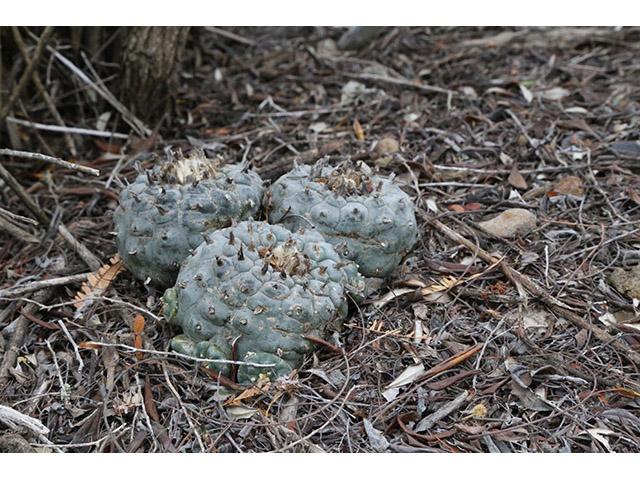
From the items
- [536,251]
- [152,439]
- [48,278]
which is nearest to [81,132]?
[48,278]

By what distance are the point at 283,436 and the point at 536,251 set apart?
1.73m

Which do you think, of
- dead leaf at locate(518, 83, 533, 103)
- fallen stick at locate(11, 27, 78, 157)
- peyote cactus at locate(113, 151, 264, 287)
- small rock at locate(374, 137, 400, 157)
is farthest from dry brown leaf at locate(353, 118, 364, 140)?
fallen stick at locate(11, 27, 78, 157)

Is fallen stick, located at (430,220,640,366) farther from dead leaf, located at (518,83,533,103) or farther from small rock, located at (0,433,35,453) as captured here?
small rock, located at (0,433,35,453)

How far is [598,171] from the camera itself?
3990mm

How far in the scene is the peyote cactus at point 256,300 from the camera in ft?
8.63

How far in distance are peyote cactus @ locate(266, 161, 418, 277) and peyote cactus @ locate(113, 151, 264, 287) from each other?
0.75 ft

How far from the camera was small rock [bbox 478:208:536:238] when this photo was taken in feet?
11.5

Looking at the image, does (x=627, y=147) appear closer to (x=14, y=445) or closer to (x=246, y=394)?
(x=246, y=394)

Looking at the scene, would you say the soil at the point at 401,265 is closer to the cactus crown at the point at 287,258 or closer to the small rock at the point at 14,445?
the small rock at the point at 14,445

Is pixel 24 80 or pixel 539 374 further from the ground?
pixel 24 80

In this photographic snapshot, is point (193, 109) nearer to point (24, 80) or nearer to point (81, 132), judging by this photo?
point (81, 132)

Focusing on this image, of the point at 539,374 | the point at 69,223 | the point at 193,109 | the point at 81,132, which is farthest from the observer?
the point at 193,109

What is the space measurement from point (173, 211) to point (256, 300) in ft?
2.24

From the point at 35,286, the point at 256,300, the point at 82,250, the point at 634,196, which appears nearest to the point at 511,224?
the point at 634,196
